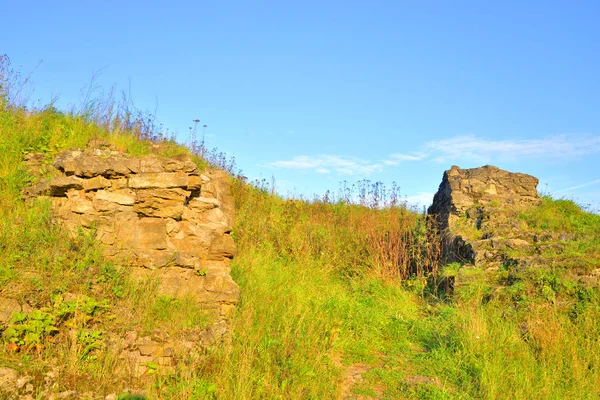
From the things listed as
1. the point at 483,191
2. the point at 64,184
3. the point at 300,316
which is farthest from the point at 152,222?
the point at 483,191

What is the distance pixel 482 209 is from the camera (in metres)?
10.8

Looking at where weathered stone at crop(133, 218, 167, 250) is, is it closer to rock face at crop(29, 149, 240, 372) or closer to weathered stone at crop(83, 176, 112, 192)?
rock face at crop(29, 149, 240, 372)

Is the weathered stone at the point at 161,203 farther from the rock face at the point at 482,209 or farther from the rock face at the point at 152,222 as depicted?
the rock face at the point at 482,209

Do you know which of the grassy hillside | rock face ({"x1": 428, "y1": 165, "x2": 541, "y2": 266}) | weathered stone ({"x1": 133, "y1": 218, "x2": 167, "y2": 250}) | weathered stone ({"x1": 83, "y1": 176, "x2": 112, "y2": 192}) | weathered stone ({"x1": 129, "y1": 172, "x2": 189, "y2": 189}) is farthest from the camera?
rock face ({"x1": 428, "y1": 165, "x2": 541, "y2": 266})

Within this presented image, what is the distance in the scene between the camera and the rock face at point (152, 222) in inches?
231

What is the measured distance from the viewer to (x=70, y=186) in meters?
6.09

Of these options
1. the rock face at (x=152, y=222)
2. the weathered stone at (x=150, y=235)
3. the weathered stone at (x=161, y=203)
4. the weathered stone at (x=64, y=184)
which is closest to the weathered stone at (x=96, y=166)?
the rock face at (x=152, y=222)

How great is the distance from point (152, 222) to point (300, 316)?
2379 millimetres

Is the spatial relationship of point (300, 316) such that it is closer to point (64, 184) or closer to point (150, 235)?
point (150, 235)

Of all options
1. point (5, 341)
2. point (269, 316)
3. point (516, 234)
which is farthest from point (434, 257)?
point (5, 341)

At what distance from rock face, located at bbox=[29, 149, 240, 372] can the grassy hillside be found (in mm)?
267

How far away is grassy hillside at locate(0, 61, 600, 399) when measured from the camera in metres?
4.58

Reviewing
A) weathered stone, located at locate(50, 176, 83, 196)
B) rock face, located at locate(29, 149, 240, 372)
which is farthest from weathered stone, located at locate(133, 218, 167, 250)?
weathered stone, located at locate(50, 176, 83, 196)

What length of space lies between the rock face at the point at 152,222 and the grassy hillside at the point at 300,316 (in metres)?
0.27
